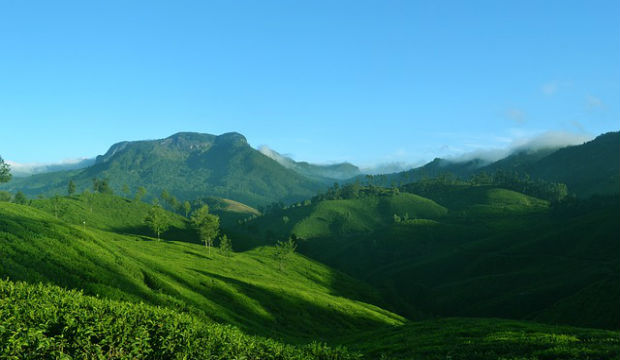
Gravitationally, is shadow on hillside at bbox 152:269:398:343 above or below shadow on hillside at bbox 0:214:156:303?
below

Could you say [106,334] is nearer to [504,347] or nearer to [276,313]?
[504,347]

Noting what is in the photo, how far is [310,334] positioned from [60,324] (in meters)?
65.7

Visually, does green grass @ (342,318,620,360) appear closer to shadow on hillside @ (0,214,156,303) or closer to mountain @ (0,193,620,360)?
mountain @ (0,193,620,360)

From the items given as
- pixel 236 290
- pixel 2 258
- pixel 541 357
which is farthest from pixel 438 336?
pixel 2 258

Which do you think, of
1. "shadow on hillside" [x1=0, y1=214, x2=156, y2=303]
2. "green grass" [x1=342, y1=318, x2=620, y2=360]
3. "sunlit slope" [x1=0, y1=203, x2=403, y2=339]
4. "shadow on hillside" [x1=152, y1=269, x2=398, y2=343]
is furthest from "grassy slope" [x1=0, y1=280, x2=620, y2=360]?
"shadow on hillside" [x1=152, y1=269, x2=398, y2=343]

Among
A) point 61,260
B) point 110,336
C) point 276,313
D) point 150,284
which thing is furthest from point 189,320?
point 276,313

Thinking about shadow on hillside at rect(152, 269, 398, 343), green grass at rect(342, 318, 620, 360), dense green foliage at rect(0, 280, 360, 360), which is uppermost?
dense green foliage at rect(0, 280, 360, 360)

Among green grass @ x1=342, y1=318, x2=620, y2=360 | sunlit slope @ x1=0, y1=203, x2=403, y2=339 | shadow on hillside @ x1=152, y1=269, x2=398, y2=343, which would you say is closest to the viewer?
green grass @ x1=342, y1=318, x2=620, y2=360

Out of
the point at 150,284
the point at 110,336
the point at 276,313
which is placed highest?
the point at 110,336

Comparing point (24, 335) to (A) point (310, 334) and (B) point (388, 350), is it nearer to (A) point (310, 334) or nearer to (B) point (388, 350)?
(B) point (388, 350)

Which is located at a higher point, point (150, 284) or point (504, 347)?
point (504, 347)

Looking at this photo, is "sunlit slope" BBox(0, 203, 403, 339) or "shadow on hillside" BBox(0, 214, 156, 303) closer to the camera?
"shadow on hillside" BBox(0, 214, 156, 303)

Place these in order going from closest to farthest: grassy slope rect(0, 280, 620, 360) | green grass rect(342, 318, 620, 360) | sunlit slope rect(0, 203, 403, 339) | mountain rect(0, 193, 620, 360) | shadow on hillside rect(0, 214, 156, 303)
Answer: grassy slope rect(0, 280, 620, 360), mountain rect(0, 193, 620, 360), green grass rect(342, 318, 620, 360), shadow on hillside rect(0, 214, 156, 303), sunlit slope rect(0, 203, 403, 339)

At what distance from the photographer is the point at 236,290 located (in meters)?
92.4
